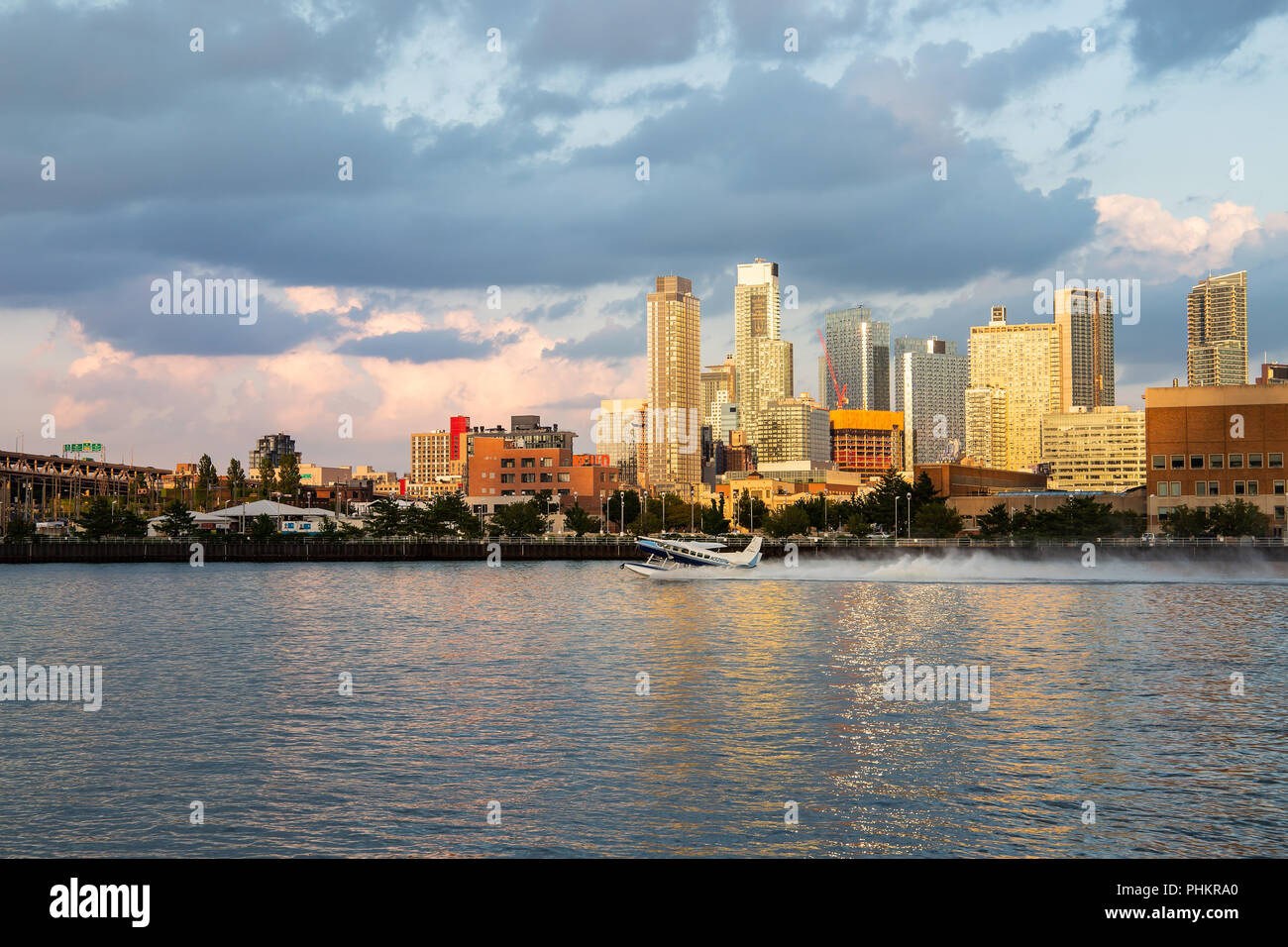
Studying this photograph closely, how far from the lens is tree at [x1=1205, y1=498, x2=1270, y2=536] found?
7165 inches

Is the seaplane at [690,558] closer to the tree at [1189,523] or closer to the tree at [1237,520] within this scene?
the tree at [1189,523]

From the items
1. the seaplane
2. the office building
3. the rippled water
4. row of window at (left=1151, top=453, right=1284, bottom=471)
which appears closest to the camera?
the rippled water

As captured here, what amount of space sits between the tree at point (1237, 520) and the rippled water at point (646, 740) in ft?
347

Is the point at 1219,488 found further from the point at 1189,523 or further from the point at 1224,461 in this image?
the point at 1189,523

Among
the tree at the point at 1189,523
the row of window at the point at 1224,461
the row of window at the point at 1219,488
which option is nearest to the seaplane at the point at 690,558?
the tree at the point at 1189,523

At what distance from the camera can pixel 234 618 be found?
91.1m

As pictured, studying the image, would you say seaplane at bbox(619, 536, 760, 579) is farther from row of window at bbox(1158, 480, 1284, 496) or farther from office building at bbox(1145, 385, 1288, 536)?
row of window at bbox(1158, 480, 1284, 496)

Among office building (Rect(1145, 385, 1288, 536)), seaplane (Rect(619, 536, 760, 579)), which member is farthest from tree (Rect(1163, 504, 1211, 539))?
seaplane (Rect(619, 536, 760, 579))

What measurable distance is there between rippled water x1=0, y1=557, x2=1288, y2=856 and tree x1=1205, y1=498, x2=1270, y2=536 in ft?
347

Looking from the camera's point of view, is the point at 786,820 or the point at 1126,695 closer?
the point at 786,820

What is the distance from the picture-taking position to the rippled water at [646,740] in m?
26.9
